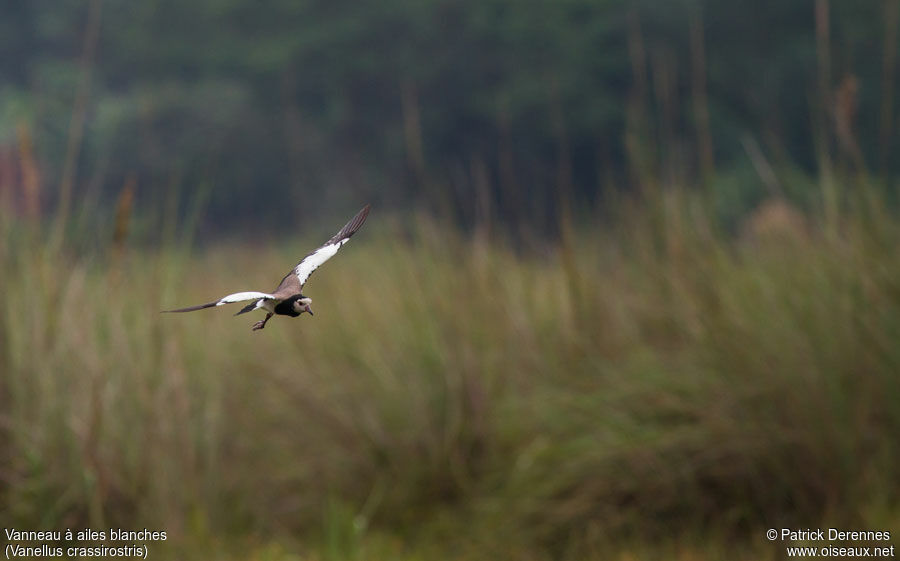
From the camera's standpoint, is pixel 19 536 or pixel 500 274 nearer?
pixel 19 536

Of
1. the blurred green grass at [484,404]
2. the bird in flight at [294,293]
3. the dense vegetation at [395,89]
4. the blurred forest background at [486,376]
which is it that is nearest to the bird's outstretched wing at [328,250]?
the bird in flight at [294,293]

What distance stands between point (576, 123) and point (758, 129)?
7.99 feet

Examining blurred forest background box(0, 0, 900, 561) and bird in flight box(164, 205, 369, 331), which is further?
blurred forest background box(0, 0, 900, 561)

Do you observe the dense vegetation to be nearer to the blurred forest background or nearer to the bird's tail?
the blurred forest background

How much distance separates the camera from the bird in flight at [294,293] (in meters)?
0.63

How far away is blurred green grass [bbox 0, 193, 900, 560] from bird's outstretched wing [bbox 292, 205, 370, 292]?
2197mm

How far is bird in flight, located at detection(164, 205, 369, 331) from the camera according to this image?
0.63 m

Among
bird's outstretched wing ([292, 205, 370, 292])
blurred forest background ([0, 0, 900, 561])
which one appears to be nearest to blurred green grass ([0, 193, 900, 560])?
blurred forest background ([0, 0, 900, 561])

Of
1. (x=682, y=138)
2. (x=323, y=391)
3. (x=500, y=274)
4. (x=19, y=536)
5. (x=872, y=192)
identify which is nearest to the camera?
(x=19, y=536)

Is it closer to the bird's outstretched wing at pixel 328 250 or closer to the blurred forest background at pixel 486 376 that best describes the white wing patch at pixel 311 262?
the bird's outstretched wing at pixel 328 250

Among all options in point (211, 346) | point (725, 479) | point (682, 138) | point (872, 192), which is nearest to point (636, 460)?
point (725, 479)

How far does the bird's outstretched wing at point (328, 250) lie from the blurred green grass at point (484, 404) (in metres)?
2.20

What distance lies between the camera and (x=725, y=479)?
3.36 metres

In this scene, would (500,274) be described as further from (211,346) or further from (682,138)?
(682,138)
